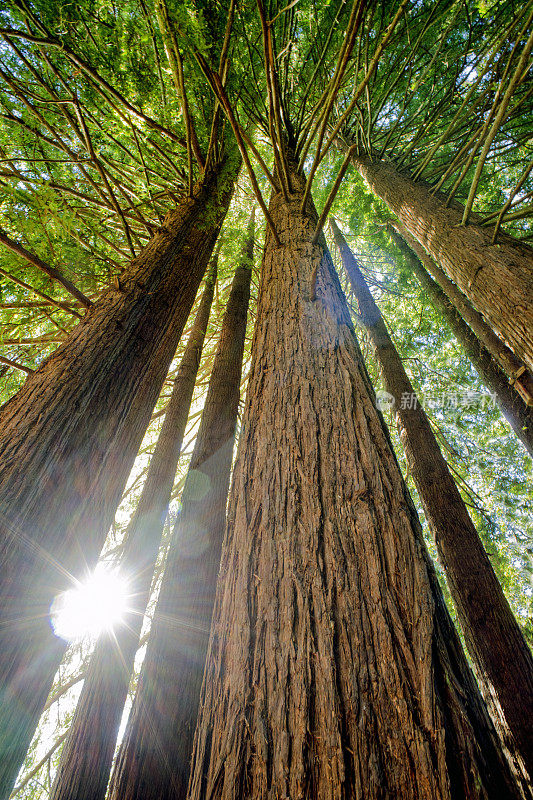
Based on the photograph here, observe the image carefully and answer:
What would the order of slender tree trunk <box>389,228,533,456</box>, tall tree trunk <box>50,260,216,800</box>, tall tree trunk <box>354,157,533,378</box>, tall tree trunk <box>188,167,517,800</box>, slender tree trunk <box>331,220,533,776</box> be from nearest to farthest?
1. tall tree trunk <box>188,167,517,800</box>
2. tall tree trunk <box>50,260,216,800</box>
3. tall tree trunk <box>354,157,533,378</box>
4. slender tree trunk <box>331,220,533,776</box>
5. slender tree trunk <box>389,228,533,456</box>

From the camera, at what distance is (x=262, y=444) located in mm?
1144

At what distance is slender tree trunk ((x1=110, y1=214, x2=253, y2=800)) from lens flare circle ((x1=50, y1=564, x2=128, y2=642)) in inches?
19.8

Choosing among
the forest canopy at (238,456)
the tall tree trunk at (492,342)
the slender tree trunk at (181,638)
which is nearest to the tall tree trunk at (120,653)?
the forest canopy at (238,456)

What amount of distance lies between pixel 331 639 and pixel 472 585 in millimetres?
3011

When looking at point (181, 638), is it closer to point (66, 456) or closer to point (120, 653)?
point (120, 653)

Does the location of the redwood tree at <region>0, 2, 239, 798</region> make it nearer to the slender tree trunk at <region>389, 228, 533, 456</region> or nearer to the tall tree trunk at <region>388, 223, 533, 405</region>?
the tall tree trunk at <region>388, 223, 533, 405</region>

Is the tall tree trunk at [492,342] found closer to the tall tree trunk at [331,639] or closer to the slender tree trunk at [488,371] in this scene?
the slender tree trunk at [488,371]

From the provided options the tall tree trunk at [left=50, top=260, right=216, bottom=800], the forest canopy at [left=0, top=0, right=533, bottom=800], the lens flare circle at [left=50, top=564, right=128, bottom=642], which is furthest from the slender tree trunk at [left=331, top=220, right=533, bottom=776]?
the lens flare circle at [left=50, top=564, right=128, bottom=642]

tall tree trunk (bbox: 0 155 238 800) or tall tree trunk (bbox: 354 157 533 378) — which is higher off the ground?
tall tree trunk (bbox: 354 157 533 378)

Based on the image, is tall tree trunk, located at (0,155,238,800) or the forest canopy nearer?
the forest canopy

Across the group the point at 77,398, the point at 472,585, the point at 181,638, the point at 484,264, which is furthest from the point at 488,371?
the point at 77,398

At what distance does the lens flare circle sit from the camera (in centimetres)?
154

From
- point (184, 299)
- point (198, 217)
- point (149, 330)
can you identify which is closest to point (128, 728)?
point (149, 330)

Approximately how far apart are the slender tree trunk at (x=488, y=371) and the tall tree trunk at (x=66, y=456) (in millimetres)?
3824
